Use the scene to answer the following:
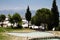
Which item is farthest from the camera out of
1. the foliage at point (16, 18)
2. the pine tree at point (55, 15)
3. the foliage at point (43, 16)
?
the foliage at point (16, 18)

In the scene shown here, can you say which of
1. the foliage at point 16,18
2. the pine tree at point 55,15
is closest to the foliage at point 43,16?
the pine tree at point 55,15

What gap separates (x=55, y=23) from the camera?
1549 inches

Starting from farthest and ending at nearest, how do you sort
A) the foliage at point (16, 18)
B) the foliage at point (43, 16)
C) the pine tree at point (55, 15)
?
the foliage at point (16, 18) < the foliage at point (43, 16) < the pine tree at point (55, 15)

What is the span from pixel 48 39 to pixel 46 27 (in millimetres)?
23540

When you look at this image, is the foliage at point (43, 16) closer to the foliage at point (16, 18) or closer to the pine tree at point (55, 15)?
the pine tree at point (55, 15)

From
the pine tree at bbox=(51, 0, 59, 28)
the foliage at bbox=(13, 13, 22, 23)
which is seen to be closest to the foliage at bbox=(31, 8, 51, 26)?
the pine tree at bbox=(51, 0, 59, 28)

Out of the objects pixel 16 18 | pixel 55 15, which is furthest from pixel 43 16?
pixel 16 18

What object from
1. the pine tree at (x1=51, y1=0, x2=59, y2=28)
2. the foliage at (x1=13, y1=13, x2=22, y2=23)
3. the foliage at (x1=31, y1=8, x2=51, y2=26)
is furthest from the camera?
the foliage at (x1=13, y1=13, x2=22, y2=23)

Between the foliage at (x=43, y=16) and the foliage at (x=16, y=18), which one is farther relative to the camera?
the foliage at (x=16, y=18)

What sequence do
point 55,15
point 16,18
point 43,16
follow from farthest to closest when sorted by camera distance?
point 16,18
point 43,16
point 55,15

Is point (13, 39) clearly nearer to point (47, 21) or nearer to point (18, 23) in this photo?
point (47, 21)

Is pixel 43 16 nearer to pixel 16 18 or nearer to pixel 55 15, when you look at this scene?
pixel 55 15

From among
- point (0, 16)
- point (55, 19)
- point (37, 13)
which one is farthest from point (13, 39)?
point (0, 16)

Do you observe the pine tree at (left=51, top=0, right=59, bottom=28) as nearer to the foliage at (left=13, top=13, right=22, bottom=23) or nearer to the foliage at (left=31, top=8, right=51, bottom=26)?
the foliage at (left=31, top=8, right=51, bottom=26)
